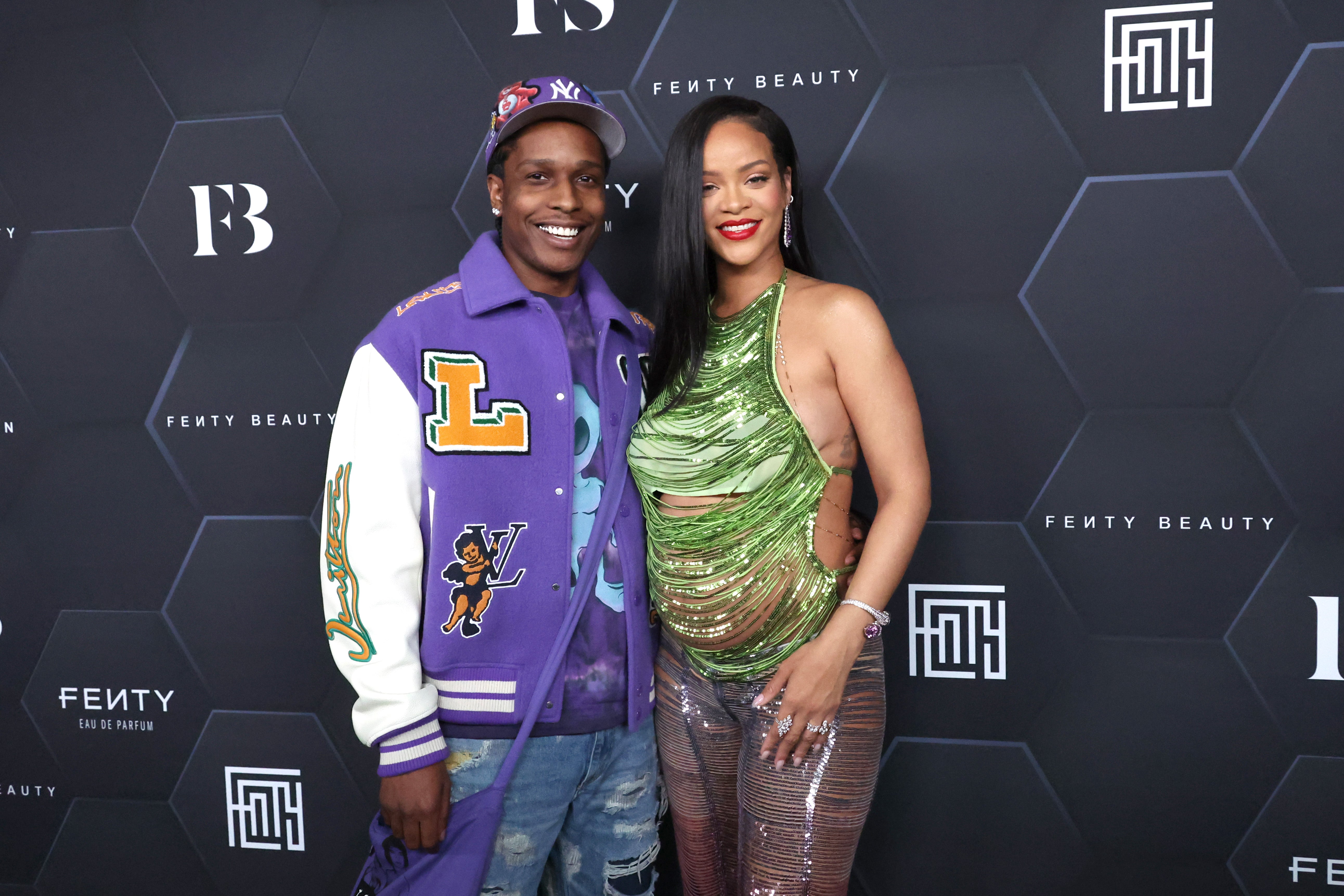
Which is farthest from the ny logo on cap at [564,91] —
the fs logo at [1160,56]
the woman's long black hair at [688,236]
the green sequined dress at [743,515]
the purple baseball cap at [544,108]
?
the fs logo at [1160,56]

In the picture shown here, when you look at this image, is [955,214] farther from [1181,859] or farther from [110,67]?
[110,67]

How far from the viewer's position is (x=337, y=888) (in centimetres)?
194

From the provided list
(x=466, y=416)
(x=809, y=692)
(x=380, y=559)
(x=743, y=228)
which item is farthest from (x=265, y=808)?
(x=743, y=228)

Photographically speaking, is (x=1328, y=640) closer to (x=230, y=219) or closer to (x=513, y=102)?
(x=513, y=102)

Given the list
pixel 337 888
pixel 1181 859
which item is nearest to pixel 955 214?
pixel 1181 859

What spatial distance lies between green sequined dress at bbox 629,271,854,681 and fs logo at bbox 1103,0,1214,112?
2.57 ft

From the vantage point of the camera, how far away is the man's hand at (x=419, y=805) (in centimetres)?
127

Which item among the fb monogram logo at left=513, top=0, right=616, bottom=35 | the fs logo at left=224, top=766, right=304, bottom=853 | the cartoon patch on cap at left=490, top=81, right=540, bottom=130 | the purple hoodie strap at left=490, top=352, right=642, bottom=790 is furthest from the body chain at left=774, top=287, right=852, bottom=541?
the fs logo at left=224, top=766, right=304, bottom=853

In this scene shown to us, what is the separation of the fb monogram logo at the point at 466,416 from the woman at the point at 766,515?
0.59ft

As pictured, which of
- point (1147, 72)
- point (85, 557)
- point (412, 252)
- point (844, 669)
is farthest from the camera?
point (85, 557)

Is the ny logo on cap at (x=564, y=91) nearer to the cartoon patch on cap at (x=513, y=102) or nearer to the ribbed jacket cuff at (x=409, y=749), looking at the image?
the cartoon patch on cap at (x=513, y=102)

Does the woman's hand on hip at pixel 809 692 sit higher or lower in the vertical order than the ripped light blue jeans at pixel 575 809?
higher

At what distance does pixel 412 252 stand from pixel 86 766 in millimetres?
1303

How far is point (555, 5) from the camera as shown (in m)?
1.76
